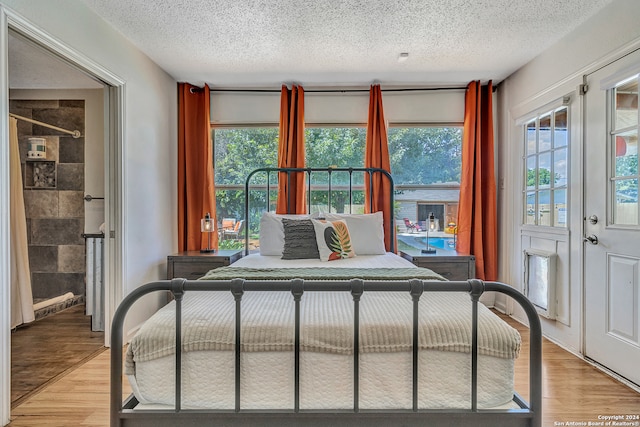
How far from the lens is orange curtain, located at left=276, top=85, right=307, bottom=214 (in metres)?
3.68

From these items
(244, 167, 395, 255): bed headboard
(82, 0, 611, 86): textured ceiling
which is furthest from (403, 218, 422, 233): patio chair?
(82, 0, 611, 86): textured ceiling

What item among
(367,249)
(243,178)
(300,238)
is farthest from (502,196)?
(243,178)

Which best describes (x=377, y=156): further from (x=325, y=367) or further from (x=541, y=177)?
(x=325, y=367)

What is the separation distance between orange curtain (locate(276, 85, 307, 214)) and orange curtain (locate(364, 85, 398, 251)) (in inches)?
26.9

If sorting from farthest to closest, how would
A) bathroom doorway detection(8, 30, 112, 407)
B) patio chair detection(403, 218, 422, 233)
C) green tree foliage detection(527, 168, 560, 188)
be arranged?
patio chair detection(403, 218, 422, 233)
bathroom doorway detection(8, 30, 112, 407)
green tree foliage detection(527, 168, 560, 188)

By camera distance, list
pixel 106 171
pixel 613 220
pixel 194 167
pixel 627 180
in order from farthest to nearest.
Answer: pixel 194 167, pixel 106 171, pixel 613 220, pixel 627 180

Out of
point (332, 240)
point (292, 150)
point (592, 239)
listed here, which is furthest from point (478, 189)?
point (292, 150)

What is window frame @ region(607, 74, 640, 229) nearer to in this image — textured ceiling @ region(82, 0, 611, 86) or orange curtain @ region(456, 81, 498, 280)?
textured ceiling @ region(82, 0, 611, 86)

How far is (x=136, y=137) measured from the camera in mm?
3016

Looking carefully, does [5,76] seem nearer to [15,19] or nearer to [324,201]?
[15,19]

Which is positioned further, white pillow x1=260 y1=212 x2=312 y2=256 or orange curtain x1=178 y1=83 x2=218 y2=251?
orange curtain x1=178 y1=83 x2=218 y2=251

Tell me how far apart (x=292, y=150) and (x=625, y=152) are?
2.66 metres

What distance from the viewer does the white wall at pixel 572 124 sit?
231cm

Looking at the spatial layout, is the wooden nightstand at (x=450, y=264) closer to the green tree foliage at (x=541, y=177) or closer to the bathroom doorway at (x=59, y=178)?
the green tree foliage at (x=541, y=177)
